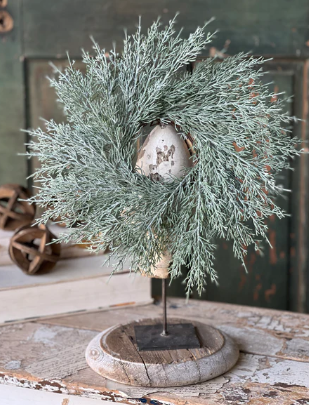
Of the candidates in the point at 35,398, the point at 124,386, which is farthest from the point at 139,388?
the point at 35,398

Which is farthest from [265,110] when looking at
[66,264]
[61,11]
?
[61,11]

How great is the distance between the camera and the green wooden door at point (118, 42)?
1.34 meters

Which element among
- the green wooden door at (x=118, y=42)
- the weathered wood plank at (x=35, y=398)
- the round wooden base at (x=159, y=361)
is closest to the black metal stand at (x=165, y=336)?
the round wooden base at (x=159, y=361)

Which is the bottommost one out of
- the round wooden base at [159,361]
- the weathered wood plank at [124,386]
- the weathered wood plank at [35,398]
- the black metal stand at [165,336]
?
the weathered wood plank at [35,398]

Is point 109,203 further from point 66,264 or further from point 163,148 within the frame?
point 66,264

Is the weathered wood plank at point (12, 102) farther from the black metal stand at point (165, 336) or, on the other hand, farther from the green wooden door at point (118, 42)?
the black metal stand at point (165, 336)

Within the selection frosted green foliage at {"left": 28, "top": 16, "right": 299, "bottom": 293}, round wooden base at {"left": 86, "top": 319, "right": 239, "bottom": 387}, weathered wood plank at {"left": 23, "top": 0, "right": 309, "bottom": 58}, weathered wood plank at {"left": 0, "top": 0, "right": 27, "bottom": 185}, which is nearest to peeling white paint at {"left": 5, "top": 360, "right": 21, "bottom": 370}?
round wooden base at {"left": 86, "top": 319, "right": 239, "bottom": 387}

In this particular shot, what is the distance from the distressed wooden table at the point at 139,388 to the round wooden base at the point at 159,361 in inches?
0.5

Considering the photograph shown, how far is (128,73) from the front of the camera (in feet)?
2.19

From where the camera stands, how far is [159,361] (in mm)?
675

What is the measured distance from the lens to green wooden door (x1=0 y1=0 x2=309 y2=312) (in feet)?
4.38

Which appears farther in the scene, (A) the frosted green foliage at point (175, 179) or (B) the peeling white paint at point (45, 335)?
(B) the peeling white paint at point (45, 335)

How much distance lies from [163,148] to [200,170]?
0.22 ft

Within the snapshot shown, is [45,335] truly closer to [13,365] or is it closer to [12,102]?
[13,365]
